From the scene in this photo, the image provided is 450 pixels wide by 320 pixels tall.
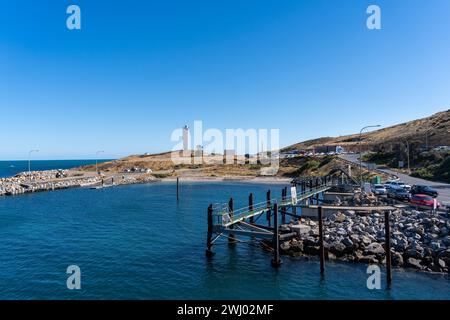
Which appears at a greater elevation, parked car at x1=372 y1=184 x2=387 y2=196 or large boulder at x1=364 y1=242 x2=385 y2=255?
parked car at x1=372 y1=184 x2=387 y2=196

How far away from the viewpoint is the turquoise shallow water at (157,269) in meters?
21.5

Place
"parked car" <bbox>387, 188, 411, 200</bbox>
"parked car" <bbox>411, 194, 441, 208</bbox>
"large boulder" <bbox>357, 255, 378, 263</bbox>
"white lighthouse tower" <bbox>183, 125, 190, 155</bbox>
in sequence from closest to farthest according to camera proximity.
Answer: "large boulder" <bbox>357, 255, 378, 263</bbox> < "parked car" <bbox>411, 194, 441, 208</bbox> < "parked car" <bbox>387, 188, 411, 200</bbox> < "white lighthouse tower" <bbox>183, 125, 190, 155</bbox>

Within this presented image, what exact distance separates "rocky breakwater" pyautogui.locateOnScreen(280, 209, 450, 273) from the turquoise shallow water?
4.56 ft

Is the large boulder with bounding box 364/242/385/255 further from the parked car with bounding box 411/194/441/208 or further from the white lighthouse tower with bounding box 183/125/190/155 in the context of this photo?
the white lighthouse tower with bounding box 183/125/190/155

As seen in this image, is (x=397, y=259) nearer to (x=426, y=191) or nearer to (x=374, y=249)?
(x=374, y=249)

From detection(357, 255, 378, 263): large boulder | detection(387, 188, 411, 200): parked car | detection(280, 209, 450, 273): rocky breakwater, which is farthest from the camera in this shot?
detection(387, 188, 411, 200): parked car

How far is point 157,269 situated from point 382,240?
727 inches

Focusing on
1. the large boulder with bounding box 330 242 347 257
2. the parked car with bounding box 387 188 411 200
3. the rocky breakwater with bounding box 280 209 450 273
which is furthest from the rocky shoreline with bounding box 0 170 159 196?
the parked car with bounding box 387 188 411 200

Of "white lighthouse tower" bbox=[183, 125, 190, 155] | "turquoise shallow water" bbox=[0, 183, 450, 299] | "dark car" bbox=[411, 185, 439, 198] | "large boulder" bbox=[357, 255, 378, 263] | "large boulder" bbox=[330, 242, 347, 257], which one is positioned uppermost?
"white lighthouse tower" bbox=[183, 125, 190, 155]

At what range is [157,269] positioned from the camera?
84.9 ft

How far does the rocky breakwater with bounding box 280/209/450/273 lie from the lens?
81.5ft

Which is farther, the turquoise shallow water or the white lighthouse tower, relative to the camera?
the white lighthouse tower
